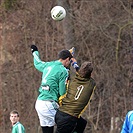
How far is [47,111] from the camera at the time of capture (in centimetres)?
986

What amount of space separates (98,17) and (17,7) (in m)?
3.36

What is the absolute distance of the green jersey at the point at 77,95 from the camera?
9219mm

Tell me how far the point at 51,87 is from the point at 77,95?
25.6 inches

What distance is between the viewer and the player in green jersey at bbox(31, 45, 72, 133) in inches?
380

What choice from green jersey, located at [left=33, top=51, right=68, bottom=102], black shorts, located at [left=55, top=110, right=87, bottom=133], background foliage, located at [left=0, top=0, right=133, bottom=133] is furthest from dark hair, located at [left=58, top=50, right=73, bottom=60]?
background foliage, located at [left=0, top=0, right=133, bottom=133]

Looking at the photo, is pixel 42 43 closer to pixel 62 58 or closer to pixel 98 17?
pixel 98 17

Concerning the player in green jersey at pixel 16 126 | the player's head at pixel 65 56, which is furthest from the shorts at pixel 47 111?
the player in green jersey at pixel 16 126

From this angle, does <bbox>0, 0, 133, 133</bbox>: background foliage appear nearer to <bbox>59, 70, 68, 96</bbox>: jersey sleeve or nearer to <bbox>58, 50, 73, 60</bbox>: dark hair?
<bbox>58, 50, 73, 60</bbox>: dark hair

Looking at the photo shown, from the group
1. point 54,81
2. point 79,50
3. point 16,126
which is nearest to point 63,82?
point 54,81

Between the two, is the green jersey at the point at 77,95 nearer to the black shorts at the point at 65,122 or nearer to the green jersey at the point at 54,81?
the black shorts at the point at 65,122

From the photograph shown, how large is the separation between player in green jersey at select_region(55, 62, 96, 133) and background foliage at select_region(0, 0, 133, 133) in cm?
890

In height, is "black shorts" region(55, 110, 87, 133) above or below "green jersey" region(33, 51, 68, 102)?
below

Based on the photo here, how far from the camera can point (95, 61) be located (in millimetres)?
19438

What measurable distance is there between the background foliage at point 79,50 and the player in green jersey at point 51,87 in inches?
330
